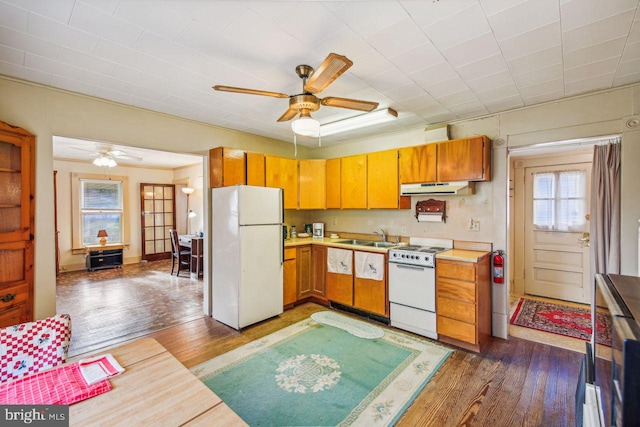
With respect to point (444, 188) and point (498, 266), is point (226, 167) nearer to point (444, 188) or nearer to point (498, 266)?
point (444, 188)

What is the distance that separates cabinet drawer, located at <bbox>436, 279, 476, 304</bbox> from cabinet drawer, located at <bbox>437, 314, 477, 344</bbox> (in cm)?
25

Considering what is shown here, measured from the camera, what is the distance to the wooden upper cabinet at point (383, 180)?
388 centimetres

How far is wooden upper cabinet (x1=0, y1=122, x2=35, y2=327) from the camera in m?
2.28

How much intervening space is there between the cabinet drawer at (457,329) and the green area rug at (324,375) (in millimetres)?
182

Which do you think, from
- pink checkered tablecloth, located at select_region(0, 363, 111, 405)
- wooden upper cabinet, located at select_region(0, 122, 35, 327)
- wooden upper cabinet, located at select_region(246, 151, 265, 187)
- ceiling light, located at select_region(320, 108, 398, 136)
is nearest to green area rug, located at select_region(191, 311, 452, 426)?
pink checkered tablecloth, located at select_region(0, 363, 111, 405)

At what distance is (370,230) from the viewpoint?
4523 millimetres

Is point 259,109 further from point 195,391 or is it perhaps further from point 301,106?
point 195,391

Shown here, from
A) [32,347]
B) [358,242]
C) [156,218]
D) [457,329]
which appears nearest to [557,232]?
[457,329]

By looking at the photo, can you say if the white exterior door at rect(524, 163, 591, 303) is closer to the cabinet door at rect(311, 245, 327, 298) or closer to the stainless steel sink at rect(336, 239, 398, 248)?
the stainless steel sink at rect(336, 239, 398, 248)

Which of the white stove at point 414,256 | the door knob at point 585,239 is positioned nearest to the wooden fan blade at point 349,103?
the white stove at point 414,256

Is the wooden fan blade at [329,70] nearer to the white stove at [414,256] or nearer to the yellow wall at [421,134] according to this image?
the white stove at [414,256]

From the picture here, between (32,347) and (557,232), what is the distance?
6.07 meters

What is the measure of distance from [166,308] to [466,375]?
13.0ft

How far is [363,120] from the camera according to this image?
3.40 meters
